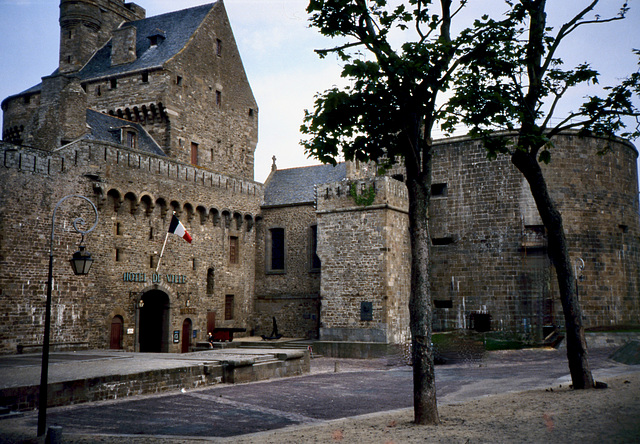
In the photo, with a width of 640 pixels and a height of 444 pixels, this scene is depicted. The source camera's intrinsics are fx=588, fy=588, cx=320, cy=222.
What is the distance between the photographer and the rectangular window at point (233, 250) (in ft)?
106

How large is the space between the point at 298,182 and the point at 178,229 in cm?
1067

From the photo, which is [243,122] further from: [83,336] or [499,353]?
[499,353]

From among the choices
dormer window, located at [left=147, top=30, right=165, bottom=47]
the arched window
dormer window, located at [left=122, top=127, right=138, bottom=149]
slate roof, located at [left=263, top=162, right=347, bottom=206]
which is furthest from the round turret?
the arched window

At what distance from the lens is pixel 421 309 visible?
10.3m

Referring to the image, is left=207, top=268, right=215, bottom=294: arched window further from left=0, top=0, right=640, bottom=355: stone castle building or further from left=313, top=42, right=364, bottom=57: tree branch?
left=313, top=42, right=364, bottom=57: tree branch

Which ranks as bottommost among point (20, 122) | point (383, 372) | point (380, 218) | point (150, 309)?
point (383, 372)

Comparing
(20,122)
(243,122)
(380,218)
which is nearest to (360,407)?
(380,218)

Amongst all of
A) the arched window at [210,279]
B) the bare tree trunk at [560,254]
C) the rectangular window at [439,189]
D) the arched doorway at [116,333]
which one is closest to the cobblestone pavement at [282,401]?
the bare tree trunk at [560,254]

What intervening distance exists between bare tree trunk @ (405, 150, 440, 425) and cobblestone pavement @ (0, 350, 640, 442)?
2491mm

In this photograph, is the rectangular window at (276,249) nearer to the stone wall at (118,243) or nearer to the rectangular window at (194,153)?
the stone wall at (118,243)

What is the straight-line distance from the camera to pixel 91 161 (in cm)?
2425

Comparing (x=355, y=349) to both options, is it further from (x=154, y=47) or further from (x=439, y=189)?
(x=154, y=47)

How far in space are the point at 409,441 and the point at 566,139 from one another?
2196 cm

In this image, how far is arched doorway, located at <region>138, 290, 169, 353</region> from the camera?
89.7ft
